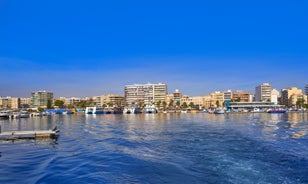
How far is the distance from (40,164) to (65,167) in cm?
248

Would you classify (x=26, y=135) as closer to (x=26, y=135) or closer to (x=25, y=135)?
(x=26, y=135)

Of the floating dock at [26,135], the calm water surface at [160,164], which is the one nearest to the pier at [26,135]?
the floating dock at [26,135]

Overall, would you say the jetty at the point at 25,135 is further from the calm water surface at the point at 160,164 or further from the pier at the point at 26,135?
the calm water surface at the point at 160,164

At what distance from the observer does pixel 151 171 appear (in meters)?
17.4

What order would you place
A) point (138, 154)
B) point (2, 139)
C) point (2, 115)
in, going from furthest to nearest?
point (2, 115) < point (2, 139) < point (138, 154)

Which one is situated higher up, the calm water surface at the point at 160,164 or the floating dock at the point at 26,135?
the floating dock at the point at 26,135

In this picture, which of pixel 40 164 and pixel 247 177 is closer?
pixel 247 177

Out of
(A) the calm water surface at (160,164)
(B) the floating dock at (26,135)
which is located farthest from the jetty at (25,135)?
(A) the calm water surface at (160,164)

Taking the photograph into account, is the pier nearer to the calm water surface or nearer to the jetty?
the jetty

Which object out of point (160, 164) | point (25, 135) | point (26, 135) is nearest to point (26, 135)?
point (26, 135)

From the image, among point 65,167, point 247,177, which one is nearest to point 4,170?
point 65,167

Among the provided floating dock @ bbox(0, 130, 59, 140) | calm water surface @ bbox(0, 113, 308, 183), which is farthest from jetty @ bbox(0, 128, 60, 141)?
calm water surface @ bbox(0, 113, 308, 183)

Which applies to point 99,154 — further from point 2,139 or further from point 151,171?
point 2,139

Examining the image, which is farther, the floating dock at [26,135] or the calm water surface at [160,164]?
the floating dock at [26,135]
